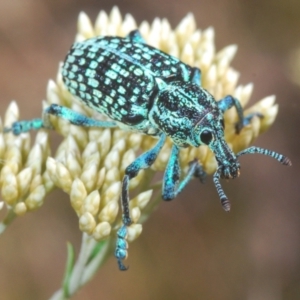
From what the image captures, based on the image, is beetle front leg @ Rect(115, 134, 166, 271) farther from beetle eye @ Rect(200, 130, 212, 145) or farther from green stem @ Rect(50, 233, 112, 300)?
beetle eye @ Rect(200, 130, 212, 145)

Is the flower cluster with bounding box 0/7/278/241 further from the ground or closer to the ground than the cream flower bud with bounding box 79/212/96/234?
further from the ground

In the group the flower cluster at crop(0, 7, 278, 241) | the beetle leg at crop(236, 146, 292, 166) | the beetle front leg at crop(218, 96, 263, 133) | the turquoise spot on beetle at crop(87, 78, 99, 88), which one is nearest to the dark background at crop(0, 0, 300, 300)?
the flower cluster at crop(0, 7, 278, 241)

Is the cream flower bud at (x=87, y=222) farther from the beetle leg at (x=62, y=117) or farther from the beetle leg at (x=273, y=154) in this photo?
the beetle leg at (x=273, y=154)

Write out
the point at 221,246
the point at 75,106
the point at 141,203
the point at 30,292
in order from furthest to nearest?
the point at 221,246, the point at 30,292, the point at 75,106, the point at 141,203

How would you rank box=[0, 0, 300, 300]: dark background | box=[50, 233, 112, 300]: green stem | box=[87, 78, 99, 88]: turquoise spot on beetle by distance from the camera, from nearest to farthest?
box=[50, 233, 112, 300]: green stem
box=[87, 78, 99, 88]: turquoise spot on beetle
box=[0, 0, 300, 300]: dark background

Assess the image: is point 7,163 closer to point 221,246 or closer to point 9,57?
point 221,246

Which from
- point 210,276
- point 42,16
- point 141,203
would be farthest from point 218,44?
point 141,203
